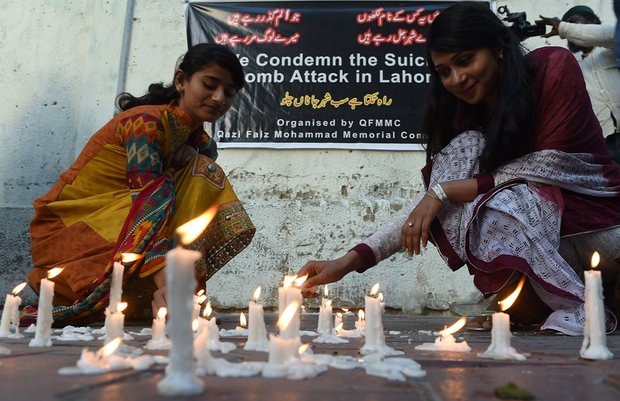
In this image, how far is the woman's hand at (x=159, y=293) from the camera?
310 cm

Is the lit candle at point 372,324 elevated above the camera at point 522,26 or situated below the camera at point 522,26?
below

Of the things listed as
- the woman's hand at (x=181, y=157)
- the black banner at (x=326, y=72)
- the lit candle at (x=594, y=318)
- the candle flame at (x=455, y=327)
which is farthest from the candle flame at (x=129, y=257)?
the black banner at (x=326, y=72)

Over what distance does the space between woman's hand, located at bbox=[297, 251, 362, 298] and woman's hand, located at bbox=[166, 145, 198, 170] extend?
1.15 metres

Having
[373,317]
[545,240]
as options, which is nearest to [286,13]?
[545,240]

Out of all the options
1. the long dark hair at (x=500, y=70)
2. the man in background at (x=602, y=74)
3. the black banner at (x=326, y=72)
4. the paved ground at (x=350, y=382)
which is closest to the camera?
the paved ground at (x=350, y=382)

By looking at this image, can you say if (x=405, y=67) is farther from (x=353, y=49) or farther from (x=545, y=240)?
(x=545, y=240)

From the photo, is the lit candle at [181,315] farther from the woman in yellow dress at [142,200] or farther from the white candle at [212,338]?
the woman in yellow dress at [142,200]

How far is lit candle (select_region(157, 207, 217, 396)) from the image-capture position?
1.01 metres

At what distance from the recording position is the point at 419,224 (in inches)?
116

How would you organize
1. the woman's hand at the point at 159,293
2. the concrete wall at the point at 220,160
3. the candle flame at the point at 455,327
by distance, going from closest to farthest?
the candle flame at the point at 455,327, the woman's hand at the point at 159,293, the concrete wall at the point at 220,160

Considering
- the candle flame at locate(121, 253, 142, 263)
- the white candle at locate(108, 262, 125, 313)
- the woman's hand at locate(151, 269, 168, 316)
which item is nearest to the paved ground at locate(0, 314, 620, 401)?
the white candle at locate(108, 262, 125, 313)

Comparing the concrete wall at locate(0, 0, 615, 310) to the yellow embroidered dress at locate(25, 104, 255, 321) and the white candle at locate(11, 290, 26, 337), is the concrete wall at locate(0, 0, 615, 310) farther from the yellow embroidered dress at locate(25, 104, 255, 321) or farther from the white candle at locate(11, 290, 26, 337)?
the white candle at locate(11, 290, 26, 337)

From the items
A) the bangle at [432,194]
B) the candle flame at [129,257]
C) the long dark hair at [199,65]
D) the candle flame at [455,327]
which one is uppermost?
the long dark hair at [199,65]

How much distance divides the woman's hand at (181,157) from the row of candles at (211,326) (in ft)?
4.61
